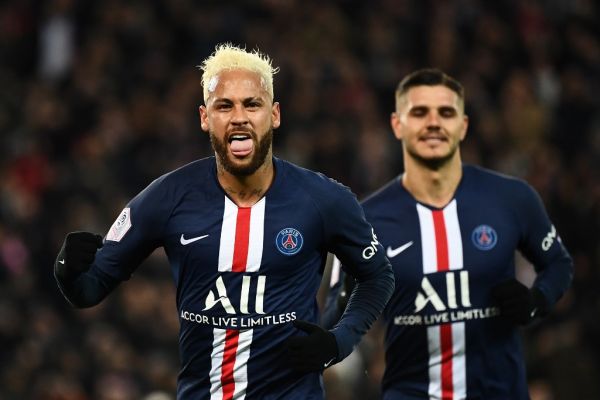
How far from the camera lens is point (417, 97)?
6.48 metres

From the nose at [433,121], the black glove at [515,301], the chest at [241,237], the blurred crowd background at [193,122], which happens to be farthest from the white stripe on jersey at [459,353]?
the blurred crowd background at [193,122]

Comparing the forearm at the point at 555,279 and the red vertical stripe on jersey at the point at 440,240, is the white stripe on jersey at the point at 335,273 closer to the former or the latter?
the red vertical stripe on jersey at the point at 440,240

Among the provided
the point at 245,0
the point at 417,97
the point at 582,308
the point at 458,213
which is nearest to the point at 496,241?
the point at 458,213

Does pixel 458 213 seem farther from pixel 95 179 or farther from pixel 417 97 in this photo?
pixel 95 179

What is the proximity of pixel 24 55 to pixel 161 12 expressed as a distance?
4.97 feet

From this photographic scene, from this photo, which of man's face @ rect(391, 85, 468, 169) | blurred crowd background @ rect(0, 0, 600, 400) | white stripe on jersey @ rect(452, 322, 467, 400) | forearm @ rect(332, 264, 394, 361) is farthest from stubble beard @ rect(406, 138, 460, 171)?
blurred crowd background @ rect(0, 0, 600, 400)

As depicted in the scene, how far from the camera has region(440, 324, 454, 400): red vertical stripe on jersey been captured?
6000mm

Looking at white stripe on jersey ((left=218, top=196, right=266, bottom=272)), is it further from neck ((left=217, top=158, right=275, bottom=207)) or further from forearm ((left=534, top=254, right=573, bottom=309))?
forearm ((left=534, top=254, right=573, bottom=309))

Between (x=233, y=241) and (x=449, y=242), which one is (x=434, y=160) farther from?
(x=233, y=241)

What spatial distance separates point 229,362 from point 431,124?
1836 mm

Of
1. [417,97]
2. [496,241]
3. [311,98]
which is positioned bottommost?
[496,241]

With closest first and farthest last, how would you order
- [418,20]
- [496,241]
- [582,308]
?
[496,241] → [582,308] → [418,20]

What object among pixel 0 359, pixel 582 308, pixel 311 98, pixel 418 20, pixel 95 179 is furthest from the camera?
pixel 418 20

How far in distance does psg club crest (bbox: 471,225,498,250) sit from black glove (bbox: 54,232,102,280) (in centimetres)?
199
